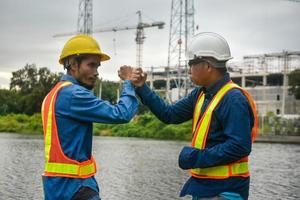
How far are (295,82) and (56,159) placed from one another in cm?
7748

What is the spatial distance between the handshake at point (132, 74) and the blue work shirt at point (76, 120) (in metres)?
0.37

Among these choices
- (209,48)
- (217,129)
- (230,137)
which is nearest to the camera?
(230,137)

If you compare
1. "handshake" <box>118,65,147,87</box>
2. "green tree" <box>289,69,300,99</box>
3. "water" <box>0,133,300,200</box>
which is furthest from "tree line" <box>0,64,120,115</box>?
"handshake" <box>118,65,147,87</box>

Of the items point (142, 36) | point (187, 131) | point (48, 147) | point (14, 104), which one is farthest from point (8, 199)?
point (142, 36)

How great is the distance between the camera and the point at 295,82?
257 ft

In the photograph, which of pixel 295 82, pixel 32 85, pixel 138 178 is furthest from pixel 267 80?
pixel 138 178

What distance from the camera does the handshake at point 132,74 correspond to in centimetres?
424

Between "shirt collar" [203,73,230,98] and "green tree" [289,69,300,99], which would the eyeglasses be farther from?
"green tree" [289,69,300,99]

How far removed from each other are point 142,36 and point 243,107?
105 meters

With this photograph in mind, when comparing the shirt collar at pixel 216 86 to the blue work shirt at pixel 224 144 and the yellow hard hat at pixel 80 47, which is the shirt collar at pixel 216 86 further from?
the yellow hard hat at pixel 80 47

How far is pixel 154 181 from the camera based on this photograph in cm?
1630

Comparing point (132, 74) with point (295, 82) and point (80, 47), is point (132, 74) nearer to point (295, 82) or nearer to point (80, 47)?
point (80, 47)

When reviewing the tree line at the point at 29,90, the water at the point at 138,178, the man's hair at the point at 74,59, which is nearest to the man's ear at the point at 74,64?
the man's hair at the point at 74,59

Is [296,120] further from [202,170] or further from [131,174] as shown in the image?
[202,170]
